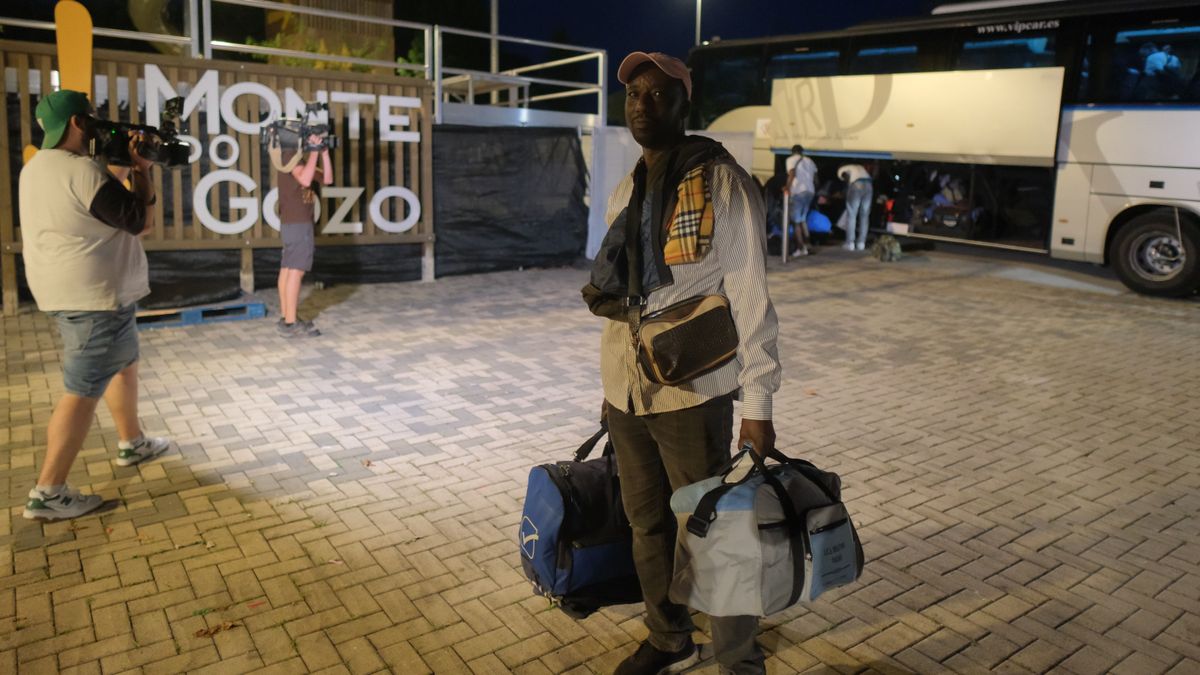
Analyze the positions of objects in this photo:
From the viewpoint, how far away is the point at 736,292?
9.19 ft

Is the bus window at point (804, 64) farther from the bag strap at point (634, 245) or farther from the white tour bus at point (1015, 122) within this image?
the bag strap at point (634, 245)

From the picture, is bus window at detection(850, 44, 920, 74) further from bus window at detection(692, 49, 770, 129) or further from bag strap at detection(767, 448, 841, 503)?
bag strap at detection(767, 448, 841, 503)

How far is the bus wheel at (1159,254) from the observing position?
38.9ft

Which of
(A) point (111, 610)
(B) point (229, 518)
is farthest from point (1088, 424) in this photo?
(A) point (111, 610)

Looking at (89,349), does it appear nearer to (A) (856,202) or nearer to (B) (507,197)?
(B) (507,197)

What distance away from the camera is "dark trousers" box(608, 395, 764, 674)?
289 cm

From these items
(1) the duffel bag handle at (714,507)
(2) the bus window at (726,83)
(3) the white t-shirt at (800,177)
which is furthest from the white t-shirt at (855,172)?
(1) the duffel bag handle at (714,507)

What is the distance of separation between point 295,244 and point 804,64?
11870 millimetres

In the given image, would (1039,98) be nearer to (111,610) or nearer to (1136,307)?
(1136,307)

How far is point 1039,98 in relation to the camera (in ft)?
44.2

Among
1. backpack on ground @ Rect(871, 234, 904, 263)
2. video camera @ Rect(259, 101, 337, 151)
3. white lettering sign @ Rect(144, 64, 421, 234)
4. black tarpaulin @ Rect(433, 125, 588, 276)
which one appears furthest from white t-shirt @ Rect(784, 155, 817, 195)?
video camera @ Rect(259, 101, 337, 151)

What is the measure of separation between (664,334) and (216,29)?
2946 centimetres

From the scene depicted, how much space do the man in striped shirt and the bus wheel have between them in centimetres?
1134

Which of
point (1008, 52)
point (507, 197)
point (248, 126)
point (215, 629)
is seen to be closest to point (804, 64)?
point (1008, 52)
